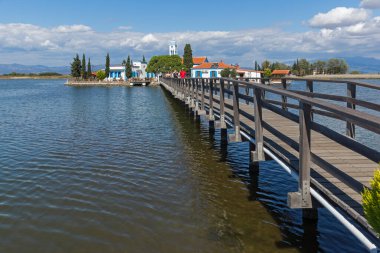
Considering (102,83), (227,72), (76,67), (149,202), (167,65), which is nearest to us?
(149,202)

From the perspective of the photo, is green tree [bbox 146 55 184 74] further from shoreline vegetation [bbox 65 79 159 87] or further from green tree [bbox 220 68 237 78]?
green tree [bbox 220 68 237 78]

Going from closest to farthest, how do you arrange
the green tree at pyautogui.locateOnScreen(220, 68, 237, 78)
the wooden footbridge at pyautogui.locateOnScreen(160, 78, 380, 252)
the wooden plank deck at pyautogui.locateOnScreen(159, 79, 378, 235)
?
1. the wooden footbridge at pyautogui.locateOnScreen(160, 78, 380, 252)
2. the wooden plank deck at pyautogui.locateOnScreen(159, 79, 378, 235)
3. the green tree at pyautogui.locateOnScreen(220, 68, 237, 78)

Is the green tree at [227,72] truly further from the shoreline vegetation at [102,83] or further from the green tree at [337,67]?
the green tree at [337,67]

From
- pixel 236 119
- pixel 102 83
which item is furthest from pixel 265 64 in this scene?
pixel 236 119

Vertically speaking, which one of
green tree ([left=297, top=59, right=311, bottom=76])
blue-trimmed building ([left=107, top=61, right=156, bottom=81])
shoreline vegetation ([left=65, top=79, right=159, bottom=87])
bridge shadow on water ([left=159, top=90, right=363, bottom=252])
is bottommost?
bridge shadow on water ([left=159, top=90, right=363, bottom=252])

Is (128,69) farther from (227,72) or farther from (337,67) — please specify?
(337,67)

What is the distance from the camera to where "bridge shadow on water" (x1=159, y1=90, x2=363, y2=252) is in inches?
237

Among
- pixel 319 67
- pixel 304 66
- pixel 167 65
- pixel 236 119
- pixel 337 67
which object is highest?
pixel 319 67

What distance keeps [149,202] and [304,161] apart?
4.05 meters

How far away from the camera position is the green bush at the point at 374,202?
2.95 metres

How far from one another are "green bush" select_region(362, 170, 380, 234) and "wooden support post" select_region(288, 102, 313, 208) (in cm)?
186

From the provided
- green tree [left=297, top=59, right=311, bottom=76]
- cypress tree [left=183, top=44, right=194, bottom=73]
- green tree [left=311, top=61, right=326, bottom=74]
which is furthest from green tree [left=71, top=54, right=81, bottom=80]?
green tree [left=311, top=61, right=326, bottom=74]

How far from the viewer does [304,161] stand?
16.6 feet

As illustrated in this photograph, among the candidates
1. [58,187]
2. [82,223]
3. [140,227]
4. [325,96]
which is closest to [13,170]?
[58,187]
